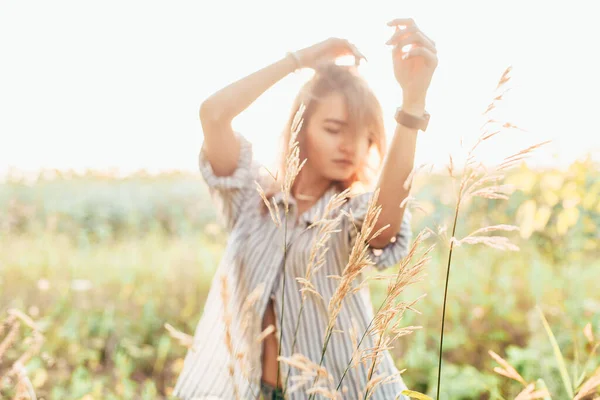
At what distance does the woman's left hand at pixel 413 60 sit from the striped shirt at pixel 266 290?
1.22 feet

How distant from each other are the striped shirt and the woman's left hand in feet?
1.22

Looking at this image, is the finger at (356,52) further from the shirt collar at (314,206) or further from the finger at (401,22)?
the shirt collar at (314,206)

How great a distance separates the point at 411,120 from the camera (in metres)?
1.34

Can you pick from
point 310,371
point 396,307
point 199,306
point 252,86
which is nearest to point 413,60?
point 252,86

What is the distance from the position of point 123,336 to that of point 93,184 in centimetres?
495

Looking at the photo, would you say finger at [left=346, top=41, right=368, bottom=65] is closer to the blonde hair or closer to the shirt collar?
the blonde hair

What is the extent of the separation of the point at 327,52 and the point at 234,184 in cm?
47

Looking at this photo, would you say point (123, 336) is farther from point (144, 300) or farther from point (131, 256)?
point (131, 256)

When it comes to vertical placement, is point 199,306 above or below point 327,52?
below

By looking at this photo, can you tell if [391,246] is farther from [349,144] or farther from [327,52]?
[327,52]

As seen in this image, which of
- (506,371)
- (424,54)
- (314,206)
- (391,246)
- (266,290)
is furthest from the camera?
(314,206)

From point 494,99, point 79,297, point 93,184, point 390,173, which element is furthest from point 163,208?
point 494,99

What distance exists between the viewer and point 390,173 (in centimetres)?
139

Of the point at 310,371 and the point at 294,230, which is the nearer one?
the point at 310,371
